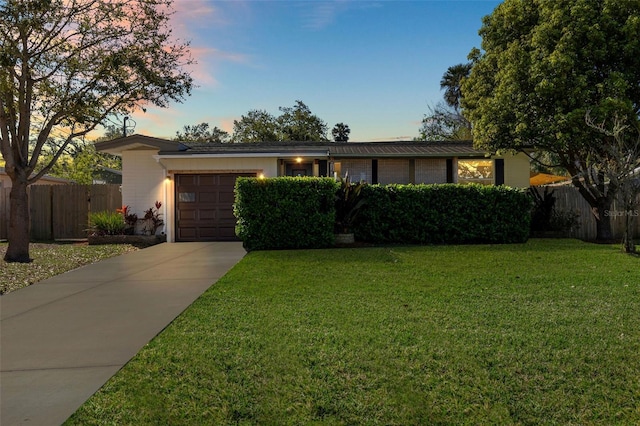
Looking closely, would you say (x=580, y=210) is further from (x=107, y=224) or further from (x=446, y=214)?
(x=107, y=224)

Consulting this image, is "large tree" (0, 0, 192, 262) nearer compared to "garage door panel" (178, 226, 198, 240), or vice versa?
"large tree" (0, 0, 192, 262)

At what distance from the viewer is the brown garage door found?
13281 millimetres

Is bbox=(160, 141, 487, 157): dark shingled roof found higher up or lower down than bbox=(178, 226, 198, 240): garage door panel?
higher up

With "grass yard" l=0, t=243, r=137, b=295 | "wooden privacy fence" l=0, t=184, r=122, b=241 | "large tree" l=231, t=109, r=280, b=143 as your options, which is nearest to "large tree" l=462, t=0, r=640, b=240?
"grass yard" l=0, t=243, r=137, b=295

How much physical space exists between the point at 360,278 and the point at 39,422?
463 cm

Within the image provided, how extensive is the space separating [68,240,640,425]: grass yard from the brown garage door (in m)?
7.47

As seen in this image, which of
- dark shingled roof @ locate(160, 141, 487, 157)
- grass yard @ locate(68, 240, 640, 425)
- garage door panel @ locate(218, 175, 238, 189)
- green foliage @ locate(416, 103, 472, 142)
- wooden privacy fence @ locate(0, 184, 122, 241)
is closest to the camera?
grass yard @ locate(68, 240, 640, 425)

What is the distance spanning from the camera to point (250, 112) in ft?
115

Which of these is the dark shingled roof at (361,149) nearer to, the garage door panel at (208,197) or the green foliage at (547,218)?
the garage door panel at (208,197)

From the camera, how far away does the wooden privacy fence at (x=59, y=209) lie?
13891mm

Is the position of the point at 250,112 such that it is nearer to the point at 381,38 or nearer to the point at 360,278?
the point at 381,38

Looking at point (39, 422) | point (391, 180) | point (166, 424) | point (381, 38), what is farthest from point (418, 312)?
point (381, 38)

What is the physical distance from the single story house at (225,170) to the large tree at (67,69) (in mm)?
2922

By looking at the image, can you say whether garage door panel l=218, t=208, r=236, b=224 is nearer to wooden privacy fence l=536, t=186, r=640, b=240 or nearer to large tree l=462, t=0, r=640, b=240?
large tree l=462, t=0, r=640, b=240
